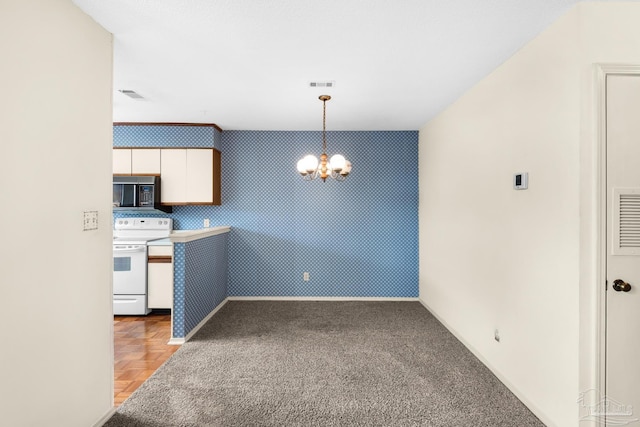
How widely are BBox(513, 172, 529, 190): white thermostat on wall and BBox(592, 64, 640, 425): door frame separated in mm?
467

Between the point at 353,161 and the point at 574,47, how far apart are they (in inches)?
120

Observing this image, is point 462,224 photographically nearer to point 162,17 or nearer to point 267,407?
point 267,407

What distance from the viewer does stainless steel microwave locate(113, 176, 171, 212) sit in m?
Answer: 4.17

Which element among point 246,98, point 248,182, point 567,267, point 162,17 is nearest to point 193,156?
point 248,182

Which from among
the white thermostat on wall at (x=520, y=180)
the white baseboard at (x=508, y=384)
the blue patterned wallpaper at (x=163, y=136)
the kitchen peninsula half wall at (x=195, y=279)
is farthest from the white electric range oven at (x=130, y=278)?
the white thermostat on wall at (x=520, y=180)

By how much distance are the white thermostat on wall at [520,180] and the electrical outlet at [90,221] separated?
282cm

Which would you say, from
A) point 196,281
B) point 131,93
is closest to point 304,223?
point 196,281

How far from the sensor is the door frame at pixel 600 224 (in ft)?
5.54

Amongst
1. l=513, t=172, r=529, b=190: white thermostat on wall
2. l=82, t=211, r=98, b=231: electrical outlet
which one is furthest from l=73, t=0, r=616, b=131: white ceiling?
l=82, t=211, r=98, b=231: electrical outlet

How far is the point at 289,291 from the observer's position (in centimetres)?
466

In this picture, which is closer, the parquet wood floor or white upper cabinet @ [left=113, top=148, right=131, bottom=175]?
the parquet wood floor

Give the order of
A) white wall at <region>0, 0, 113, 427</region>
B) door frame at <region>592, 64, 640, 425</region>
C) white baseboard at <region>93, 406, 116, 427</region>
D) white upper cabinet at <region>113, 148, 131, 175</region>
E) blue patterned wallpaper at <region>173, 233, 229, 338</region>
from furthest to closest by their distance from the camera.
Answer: white upper cabinet at <region>113, 148, 131, 175</region> < blue patterned wallpaper at <region>173, 233, 229, 338</region> < white baseboard at <region>93, 406, 116, 427</region> < door frame at <region>592, 64, 640, 425</region> < white wall at <region>0, 0, 113, 427</region>

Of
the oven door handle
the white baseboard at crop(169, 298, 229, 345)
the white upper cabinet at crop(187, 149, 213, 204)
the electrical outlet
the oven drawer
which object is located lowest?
the white baseboard at crop(169, 298, 229, 345)

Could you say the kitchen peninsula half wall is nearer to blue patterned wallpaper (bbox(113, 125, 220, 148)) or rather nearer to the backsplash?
the backsplash
